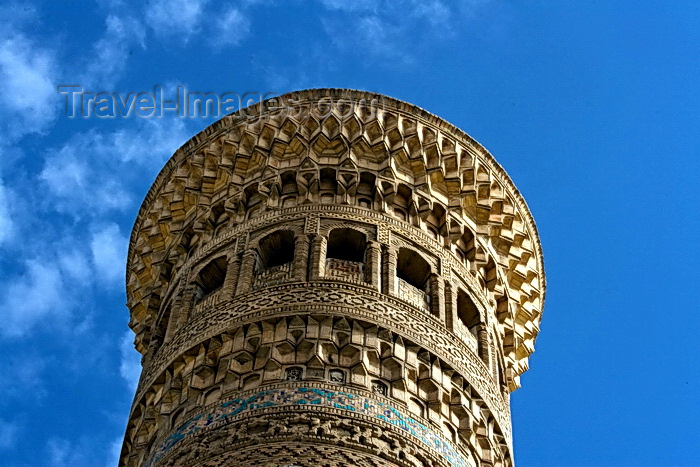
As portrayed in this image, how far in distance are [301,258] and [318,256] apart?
5.5 inches

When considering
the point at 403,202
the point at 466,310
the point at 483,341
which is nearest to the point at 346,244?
the point at 403,202

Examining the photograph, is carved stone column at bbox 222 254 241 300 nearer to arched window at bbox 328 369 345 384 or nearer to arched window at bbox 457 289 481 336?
arched window at bbox 328 369 345 384

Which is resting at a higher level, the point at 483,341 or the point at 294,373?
the point at 483,341

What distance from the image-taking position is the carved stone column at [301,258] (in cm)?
1027

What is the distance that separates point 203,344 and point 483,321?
8.29 ft

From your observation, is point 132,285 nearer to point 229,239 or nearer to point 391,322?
point 229,239

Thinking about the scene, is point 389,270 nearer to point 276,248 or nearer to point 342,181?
point 276,248

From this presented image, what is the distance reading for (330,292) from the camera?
395 inches

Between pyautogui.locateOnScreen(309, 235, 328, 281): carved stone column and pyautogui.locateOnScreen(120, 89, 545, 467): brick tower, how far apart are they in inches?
0.7

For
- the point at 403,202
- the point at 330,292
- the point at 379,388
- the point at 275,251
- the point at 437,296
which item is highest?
the point at 403,202

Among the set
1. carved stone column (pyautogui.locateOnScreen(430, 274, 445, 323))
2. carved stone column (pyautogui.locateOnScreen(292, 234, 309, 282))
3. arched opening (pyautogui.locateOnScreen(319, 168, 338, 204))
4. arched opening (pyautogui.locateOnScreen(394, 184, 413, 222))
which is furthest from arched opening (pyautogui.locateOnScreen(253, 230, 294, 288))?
carved stone column (pyautogui.locateOnScreen(430, 274, 445, 323))

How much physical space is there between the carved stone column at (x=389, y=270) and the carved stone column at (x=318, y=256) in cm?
49

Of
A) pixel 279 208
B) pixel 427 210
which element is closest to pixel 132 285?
pixel 279 208

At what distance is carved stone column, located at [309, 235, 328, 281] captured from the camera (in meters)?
10.3
